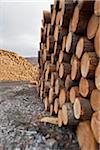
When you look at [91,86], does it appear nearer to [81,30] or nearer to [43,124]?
[81,30]

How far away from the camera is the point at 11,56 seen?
10945 mm

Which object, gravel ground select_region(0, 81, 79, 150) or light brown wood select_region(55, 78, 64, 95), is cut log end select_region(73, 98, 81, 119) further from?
light brown wood select_region(55, 78, 64, 95)

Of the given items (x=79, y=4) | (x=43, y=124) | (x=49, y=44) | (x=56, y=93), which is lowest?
(x=43, y=124)

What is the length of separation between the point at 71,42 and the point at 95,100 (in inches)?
23.8

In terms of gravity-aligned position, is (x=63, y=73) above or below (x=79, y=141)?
above

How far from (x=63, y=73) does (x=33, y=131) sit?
580mm

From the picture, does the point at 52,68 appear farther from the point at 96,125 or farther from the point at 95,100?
the point at 96,125

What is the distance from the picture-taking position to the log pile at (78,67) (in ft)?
7.14

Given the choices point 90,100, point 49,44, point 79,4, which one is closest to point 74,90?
point 90,100

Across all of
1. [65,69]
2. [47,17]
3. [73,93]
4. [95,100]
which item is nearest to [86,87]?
[95,100]

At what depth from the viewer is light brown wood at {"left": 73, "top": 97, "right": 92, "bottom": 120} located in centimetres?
228

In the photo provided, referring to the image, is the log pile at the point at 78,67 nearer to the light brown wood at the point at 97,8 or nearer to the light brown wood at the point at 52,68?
the light brown wood at the point at 97,8

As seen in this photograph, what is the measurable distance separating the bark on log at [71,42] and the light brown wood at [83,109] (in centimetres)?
45

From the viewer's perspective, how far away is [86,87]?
2.29 m
